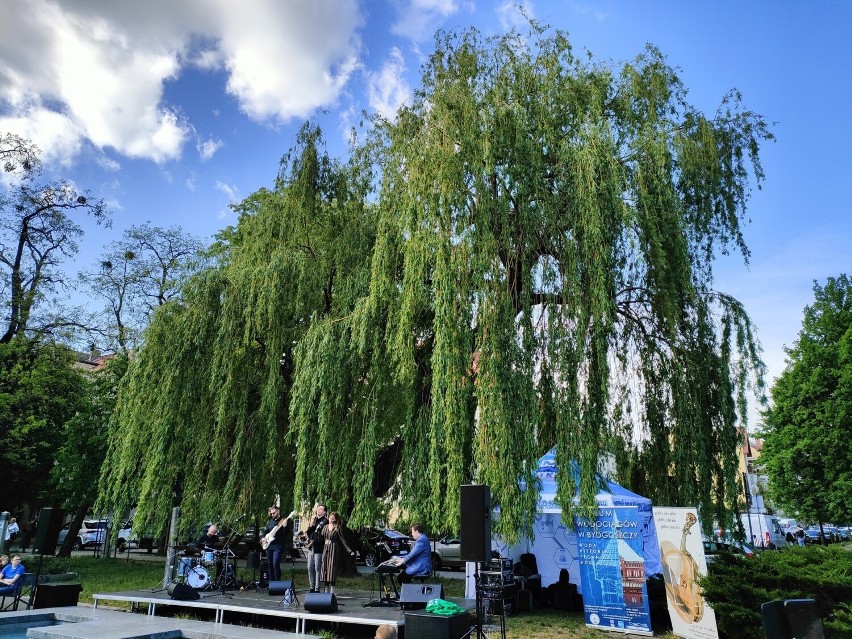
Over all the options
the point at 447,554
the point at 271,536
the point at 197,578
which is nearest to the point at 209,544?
the point at 197,578

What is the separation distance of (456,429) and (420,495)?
151 centimetres

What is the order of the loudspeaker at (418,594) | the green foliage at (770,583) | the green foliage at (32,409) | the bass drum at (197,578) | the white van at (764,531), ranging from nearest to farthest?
the green foliage at (770,583) → the loudspeaker at (418,594) → the bass drum at (197,578) → the green foliage at (32,409) → the white van at (764,531)

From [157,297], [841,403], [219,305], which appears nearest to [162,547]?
[157,297]

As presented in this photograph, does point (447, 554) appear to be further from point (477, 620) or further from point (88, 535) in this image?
point (88, 535)

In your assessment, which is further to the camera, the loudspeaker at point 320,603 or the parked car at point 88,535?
the parked car at point 88,535

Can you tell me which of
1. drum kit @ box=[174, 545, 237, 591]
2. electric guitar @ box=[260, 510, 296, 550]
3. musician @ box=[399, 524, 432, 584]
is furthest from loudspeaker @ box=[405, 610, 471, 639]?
drum kit @ box=[174, 545, 237, 591]

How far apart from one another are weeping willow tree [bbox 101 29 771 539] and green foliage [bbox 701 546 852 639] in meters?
1.85

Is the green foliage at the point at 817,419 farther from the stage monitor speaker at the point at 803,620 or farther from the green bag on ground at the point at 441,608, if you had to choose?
the stage monitor speaker at the point at 803,620

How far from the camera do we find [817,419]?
2308cm

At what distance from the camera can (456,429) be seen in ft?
28.5

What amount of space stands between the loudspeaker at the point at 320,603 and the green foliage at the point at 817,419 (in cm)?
2166

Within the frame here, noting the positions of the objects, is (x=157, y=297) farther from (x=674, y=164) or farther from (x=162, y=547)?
(x=674, y=164)

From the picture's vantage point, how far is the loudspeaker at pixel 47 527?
1007cm

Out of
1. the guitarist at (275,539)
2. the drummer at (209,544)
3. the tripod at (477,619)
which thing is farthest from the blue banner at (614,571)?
the drummer at (209,544)
